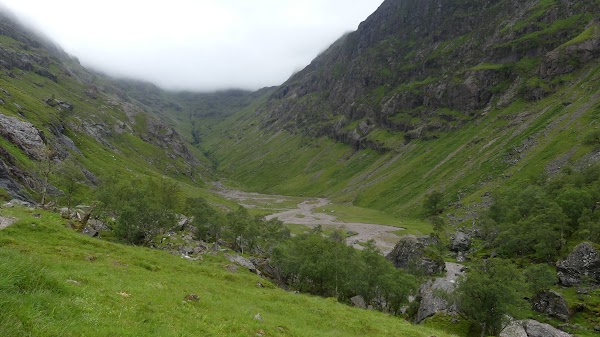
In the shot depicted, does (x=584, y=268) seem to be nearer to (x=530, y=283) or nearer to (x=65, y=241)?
(x=530, y=283)

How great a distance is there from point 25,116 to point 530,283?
195600 millimetres

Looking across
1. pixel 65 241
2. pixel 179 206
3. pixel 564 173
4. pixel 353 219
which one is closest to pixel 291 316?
pixel 65 241

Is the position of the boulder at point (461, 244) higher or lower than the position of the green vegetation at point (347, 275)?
lower

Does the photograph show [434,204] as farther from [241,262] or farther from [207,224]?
[241,262]

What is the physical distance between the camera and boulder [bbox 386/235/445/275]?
90438 mm

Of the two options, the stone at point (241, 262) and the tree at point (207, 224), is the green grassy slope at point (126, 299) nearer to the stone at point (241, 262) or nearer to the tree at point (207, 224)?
the stone at point (241, 262)

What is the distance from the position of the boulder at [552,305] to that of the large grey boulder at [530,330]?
14.5 metres

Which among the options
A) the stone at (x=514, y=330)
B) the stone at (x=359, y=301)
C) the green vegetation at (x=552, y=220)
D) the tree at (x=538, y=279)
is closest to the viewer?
the stone at (x=514, y=330)

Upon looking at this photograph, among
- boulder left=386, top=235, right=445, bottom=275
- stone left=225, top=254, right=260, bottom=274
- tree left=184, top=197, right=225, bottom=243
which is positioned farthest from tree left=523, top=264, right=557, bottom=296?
tree left=184, top=197, right=225, bottom=243

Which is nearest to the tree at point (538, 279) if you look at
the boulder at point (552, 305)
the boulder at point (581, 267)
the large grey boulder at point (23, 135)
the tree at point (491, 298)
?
the boulder at point (552, 305)

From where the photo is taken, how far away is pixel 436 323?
5472 cm

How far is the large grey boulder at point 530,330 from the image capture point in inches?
1798

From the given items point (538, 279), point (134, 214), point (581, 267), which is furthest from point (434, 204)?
point (134, 214)

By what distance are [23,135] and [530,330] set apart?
5968 inches
